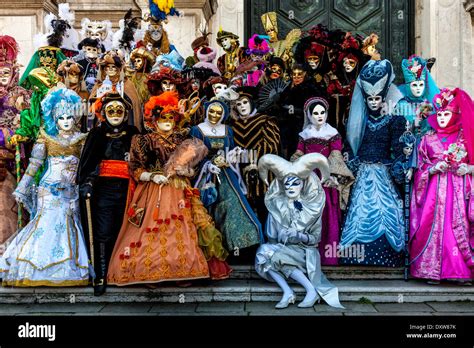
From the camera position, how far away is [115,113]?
550 cm

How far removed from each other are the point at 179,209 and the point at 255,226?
2.60 ft

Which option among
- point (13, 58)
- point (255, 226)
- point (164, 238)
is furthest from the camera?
point (13, 58)

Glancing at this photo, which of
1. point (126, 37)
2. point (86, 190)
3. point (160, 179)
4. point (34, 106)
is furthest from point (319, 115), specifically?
point (126, 37)

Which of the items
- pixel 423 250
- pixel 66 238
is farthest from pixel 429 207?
pixel 66 238

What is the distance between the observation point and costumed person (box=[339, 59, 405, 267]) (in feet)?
18.5

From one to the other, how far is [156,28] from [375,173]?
3240 millimetres

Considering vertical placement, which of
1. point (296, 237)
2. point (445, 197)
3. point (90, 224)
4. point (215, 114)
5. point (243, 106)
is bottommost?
point (296, 237)

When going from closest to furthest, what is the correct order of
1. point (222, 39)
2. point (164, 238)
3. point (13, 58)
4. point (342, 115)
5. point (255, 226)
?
point (164, 238) → point (255, 226) → point (342, 115) → point (13, 58) → point (222, 39)

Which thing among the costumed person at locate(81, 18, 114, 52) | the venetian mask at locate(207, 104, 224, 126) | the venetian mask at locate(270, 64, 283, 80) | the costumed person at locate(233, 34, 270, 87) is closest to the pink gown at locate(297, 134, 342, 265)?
the venetian mask at locate(207, 104, 224, 126)

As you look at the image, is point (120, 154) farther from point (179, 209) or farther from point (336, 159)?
point (336, 159)

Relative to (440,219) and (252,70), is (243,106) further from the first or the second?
(440,219)

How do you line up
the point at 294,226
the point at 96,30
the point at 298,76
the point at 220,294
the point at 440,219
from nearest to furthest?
the point at 220,294, the point at 294,226, the point at 440,219, the point at 298,76, the point at 96,30

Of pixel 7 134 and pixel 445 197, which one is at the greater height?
pixel 7 134

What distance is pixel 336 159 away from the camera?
5875 mm
